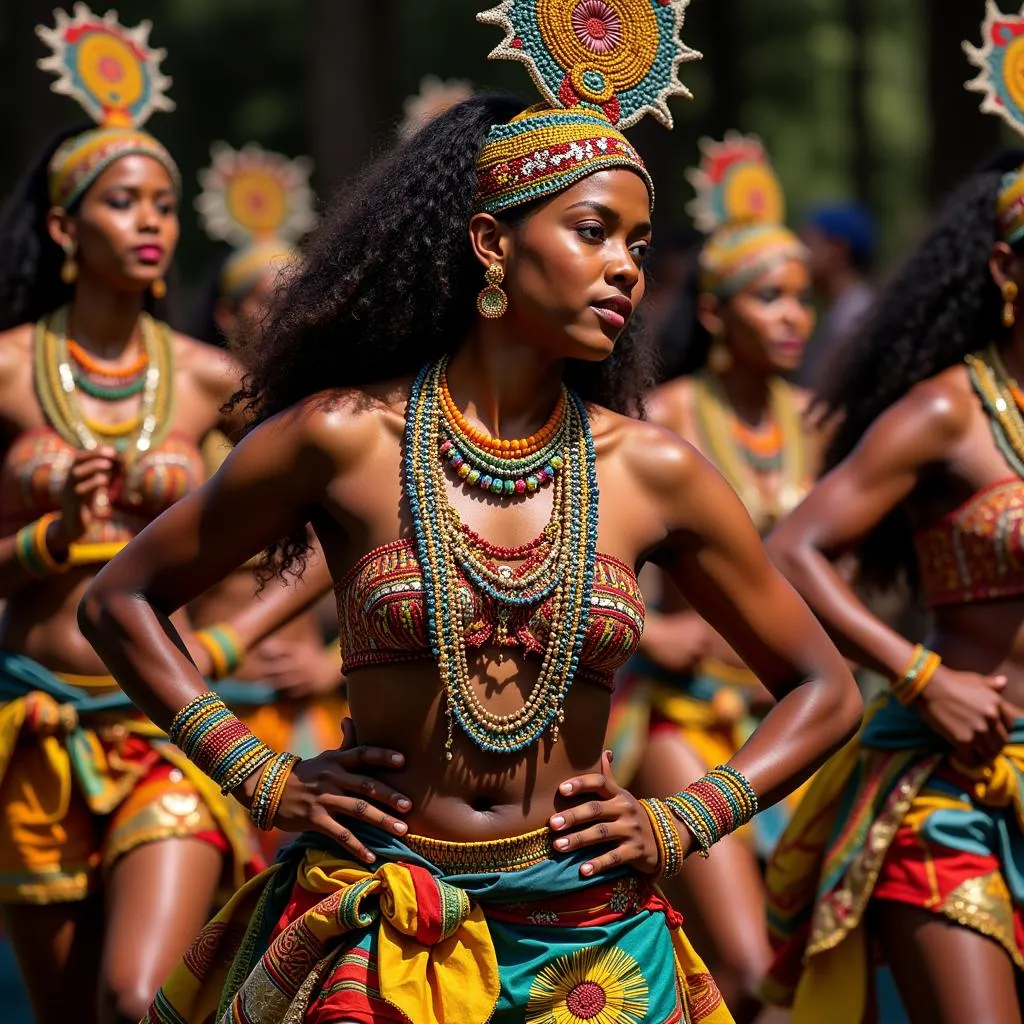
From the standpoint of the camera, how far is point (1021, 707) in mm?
5141

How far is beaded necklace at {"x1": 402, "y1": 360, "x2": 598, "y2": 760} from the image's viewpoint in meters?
3.83

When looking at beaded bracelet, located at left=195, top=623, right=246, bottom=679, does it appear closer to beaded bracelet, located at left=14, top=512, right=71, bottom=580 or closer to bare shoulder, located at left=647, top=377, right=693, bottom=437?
beaded bracelet, located at left=14, top=512, right=71, bottom=580

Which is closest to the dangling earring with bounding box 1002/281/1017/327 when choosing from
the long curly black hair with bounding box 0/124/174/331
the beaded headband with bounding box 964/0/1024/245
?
the beaded headband with bounding box 964/0/1024/245

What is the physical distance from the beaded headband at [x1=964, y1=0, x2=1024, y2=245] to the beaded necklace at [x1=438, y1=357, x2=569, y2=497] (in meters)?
1.93

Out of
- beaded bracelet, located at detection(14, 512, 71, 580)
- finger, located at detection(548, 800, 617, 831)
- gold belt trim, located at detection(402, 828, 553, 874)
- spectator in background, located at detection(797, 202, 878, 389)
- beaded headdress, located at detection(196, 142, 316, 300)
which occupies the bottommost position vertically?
spectator in background, located at detection(797, 202, 878, 389)

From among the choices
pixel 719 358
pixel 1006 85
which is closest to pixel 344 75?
pixel 719 358

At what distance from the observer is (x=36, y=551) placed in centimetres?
550

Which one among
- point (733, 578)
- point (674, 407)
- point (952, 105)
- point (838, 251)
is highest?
point (733, 578)

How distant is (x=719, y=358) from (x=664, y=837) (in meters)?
4.56

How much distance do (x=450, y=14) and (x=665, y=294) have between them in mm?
8990

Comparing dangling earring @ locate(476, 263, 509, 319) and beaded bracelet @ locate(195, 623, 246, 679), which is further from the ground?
dangling earring @ locate(476, 263, 509, 319)

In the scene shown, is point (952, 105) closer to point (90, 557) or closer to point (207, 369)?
point (207, 369)

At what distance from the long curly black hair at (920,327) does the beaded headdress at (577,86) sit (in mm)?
1422

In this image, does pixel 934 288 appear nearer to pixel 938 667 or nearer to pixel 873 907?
pixel 938 667
